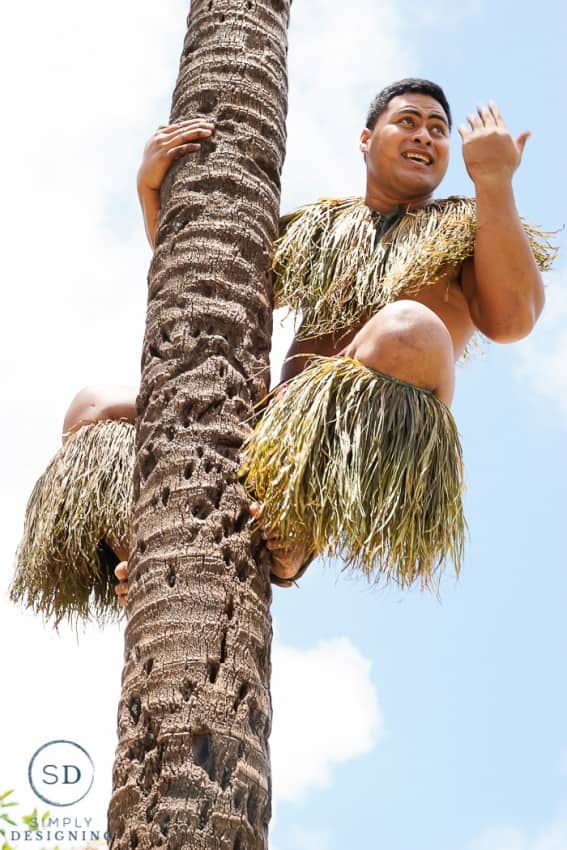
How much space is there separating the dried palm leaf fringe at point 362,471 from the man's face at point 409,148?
0.98 meters

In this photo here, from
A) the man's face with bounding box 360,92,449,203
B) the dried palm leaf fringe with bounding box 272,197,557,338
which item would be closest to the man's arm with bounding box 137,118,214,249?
the dried palm leaf fringe with bounding box 272,197,557,338

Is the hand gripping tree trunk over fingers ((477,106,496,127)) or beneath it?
beneath

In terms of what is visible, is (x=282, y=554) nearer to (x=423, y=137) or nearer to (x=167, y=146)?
(x=167, y=146)

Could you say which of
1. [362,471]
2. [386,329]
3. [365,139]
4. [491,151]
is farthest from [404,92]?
[362,471]

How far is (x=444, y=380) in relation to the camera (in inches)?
135

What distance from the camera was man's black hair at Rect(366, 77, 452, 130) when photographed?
4352mm

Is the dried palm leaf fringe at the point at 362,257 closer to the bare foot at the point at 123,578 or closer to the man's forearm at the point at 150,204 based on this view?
the man's forearm at the point at 150,204

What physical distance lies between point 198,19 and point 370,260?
3.13 feet

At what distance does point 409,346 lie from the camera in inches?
131

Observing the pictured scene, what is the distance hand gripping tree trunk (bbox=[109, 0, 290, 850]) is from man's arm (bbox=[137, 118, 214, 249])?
36 mm

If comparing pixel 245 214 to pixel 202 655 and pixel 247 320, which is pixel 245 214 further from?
pixel 202 655

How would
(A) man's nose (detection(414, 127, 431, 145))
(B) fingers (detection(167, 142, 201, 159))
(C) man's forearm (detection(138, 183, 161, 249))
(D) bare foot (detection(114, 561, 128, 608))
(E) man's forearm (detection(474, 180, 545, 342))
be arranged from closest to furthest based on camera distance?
(D) bare foot (detection(114, 561, 128, 608)) < (E) man's forearm (detection(474, 180, 545, 342)) < (B) fingers (detection(167, 142, 201, 159)) < (C) man's forearm (detection(138, 183, 161, 249)) < (A) man's nose (detection(414, 127, 431, 145))

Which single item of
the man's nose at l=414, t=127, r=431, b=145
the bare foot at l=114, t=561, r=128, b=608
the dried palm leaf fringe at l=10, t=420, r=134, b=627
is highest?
the man's nose at l=414, t=127, r=431, b=145

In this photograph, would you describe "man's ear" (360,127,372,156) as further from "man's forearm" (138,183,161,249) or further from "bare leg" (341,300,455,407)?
"bare leg" (341,300,455,407)
